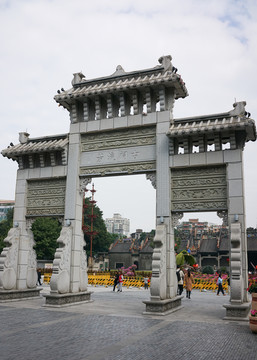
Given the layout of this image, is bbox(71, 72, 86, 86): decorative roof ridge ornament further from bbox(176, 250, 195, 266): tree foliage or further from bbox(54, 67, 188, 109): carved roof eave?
bbox(176, 250, 195, 266): tree foliage

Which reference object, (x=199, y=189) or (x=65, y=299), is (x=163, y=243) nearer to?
(x=199, y=189)

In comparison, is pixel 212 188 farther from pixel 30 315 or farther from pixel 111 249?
pixel 111 249

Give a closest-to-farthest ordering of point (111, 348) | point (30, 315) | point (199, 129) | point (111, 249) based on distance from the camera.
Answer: point (111, 348) → point (30, 315) → point (199, 129) → point (111, 249)

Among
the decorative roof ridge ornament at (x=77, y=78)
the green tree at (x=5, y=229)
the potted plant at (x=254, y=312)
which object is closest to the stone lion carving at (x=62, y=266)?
the decorative roof ridge ornament at (x=77, y=78)

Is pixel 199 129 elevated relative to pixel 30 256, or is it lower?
elevated

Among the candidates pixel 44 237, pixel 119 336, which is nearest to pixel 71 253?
pixel 119 336

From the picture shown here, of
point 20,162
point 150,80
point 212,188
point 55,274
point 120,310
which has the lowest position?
point 120,310

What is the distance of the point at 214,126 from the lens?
11500 mm

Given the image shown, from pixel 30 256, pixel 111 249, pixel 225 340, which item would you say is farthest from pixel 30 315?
pixel 111 249

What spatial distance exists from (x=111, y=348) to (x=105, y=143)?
8699 millimetres

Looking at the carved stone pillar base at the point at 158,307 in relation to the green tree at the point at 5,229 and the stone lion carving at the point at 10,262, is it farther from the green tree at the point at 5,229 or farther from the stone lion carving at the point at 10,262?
the green tree at the point at 5,229

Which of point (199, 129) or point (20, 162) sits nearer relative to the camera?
point (199, 129)

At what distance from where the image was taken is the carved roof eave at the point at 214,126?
36.8 ft

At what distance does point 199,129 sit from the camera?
1165 centimetres
